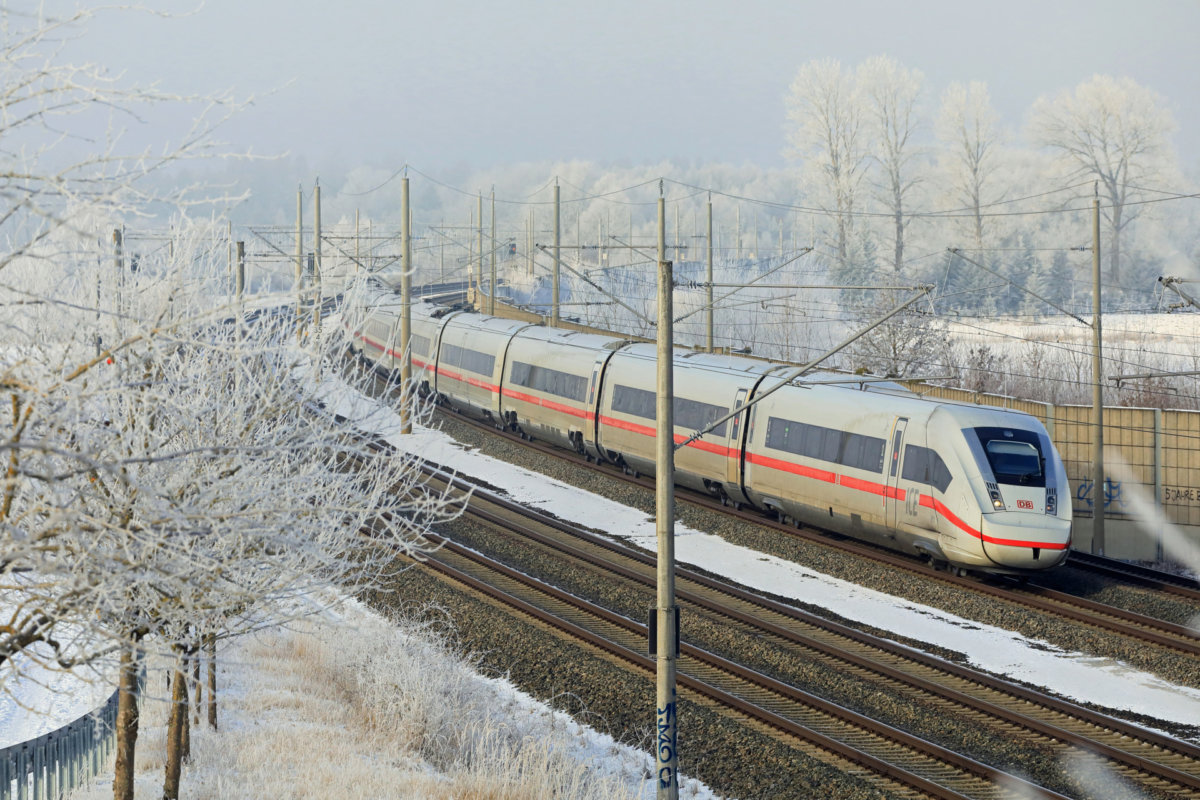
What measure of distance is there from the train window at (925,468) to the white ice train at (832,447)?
0.02 m

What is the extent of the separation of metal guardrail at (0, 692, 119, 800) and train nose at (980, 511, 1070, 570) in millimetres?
12774

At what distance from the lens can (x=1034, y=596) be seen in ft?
62.3

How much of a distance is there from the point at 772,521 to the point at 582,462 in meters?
7.34

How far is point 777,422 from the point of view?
21750mm

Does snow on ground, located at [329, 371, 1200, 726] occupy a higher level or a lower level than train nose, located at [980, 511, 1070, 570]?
lower

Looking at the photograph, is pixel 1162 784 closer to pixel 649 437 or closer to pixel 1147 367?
pixel 649 437

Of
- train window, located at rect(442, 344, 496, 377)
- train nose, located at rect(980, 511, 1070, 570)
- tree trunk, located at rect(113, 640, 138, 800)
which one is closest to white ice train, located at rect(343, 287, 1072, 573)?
train nose, located at rect(980, 511, 1070, 570)

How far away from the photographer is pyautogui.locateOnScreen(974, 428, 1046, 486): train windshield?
18.1 metres

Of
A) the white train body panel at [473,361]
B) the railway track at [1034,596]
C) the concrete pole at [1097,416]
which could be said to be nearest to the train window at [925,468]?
the railway track at [1034,596]

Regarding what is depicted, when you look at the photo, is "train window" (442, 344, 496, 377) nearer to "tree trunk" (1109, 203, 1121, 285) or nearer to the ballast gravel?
A: the ballast gravel

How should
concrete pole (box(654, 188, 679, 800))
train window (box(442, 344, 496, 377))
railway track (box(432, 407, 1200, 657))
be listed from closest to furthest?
concrete pole (box(654, 188, 679, 800)) → railway track (box(432, 407, 1200, 657)) → train window (box(442, 344, 496, 377))

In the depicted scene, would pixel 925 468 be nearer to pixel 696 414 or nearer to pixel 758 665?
pixel 758 665

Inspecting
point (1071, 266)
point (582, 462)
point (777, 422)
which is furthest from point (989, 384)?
point (1071, 266)

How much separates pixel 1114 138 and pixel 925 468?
58323mm
